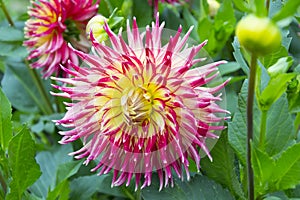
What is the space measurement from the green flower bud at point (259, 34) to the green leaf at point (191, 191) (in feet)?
0.91

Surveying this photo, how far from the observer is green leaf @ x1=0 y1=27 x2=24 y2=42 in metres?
1.10

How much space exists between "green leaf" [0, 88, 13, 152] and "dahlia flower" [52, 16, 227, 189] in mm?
130

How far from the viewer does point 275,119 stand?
0.67 m

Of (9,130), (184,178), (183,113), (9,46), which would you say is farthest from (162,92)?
(9,46)

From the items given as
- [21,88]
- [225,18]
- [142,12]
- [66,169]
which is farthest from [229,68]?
[21,88]

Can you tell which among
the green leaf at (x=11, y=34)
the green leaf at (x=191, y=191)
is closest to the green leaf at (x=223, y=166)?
the green leaf at (x=191, y=191)

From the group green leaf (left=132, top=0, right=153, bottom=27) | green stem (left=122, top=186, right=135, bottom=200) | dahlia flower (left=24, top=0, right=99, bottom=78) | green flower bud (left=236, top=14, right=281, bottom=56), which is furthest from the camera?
green leaf (left=132, top=0, right=153, bottom=27)

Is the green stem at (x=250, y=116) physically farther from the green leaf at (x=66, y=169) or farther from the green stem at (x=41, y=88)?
the green stem at (x=41, y=88)

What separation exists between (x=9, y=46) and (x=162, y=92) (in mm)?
594

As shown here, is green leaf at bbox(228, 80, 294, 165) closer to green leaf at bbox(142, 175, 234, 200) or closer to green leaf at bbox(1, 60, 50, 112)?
green leaf at bbox(142, 175, 234, 200)

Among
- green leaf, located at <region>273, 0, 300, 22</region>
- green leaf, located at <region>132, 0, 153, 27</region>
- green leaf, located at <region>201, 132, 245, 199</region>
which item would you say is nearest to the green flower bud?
green leaf, located at <region>273, 0, 300, 22</region>

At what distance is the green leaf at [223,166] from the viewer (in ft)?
2.25

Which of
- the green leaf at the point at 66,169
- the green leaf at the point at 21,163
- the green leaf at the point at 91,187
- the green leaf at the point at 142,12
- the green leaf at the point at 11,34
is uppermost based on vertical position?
the green leaf at the point at 142,12

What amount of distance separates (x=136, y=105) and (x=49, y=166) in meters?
0.41
